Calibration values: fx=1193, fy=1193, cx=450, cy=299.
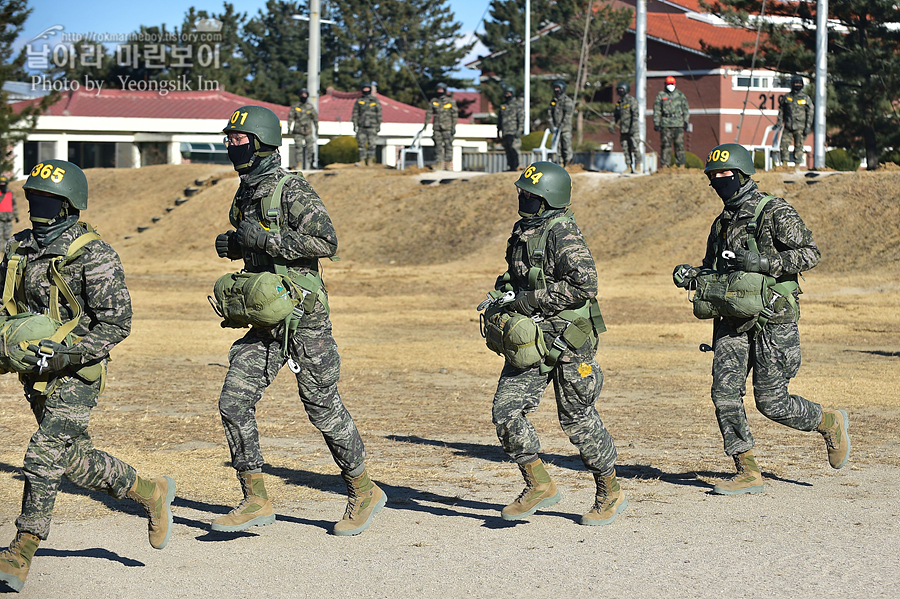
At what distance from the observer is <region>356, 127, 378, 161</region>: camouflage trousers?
35.4 m

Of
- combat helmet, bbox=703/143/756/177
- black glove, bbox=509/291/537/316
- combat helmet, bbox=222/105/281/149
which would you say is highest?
combat helmet, bbox=222/105/281/149

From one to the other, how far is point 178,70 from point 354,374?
5674 cm

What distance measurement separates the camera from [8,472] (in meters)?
7.98

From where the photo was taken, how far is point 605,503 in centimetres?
662

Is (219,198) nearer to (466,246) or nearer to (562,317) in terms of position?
(466,246)

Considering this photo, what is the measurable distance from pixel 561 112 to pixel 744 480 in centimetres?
2348

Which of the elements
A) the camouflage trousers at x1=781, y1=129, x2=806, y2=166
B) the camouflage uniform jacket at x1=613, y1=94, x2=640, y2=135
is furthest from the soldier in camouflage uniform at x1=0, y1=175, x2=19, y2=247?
the camouflage trousers at x1=781, y1=129, x2=806, y2=166

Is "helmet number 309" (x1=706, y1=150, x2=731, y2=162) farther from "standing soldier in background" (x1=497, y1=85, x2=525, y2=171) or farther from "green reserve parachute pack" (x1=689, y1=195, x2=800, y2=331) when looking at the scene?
"standing soldier in background" (x1=497, y1=85, x2=525, y2=171)

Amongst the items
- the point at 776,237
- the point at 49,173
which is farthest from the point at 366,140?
the point at 49,173

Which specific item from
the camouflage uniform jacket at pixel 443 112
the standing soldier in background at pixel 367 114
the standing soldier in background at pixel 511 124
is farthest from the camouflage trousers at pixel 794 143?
the standing soldier in background at pixel 367 114

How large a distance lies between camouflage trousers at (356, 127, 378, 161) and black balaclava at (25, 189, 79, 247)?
3003cm

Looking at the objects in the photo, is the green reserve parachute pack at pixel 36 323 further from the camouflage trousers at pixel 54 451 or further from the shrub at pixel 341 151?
the shrub at pixel 341 151

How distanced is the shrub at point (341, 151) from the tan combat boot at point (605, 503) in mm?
37018

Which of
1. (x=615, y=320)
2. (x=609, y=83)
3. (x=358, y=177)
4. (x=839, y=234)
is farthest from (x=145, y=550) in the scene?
(x=609, y=83)
